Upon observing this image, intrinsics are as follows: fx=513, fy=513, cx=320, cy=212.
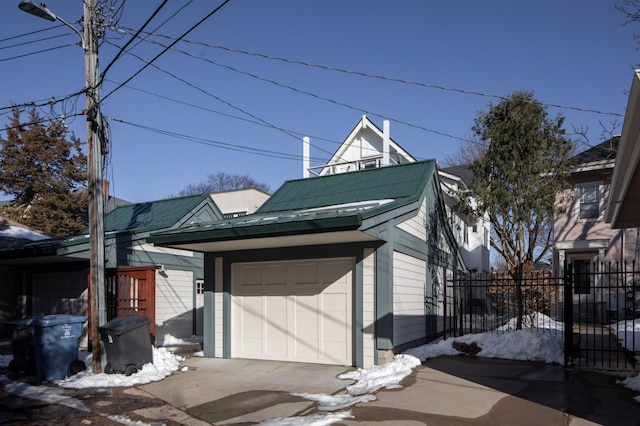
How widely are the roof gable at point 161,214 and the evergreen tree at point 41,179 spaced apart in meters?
13.4

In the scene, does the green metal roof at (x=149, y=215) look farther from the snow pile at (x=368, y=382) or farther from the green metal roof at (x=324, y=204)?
the snow pile at (x=368, y=382)

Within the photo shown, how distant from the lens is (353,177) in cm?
1448

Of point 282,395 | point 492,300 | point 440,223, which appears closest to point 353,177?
point 440,223

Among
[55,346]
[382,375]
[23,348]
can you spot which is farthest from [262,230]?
[23,348]

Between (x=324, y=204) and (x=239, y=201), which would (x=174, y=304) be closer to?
(x=324, y=204)

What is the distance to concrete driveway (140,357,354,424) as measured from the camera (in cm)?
713

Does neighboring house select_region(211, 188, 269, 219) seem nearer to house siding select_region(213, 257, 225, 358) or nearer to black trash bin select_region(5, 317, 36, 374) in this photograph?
house siding select_region(213, 257, 225, 358)

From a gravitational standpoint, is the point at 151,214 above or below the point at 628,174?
below

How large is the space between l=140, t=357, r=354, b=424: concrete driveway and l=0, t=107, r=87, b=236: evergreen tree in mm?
23037

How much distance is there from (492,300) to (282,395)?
53.3 feet

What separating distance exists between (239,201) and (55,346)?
2209 centimetres

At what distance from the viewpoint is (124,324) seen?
9.60 meters

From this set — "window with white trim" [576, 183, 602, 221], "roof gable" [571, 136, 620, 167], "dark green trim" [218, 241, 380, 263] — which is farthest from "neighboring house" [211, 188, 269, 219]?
"dark green trim" [218, 241, 380, 263]

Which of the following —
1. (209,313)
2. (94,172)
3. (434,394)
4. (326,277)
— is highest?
(94,172)
